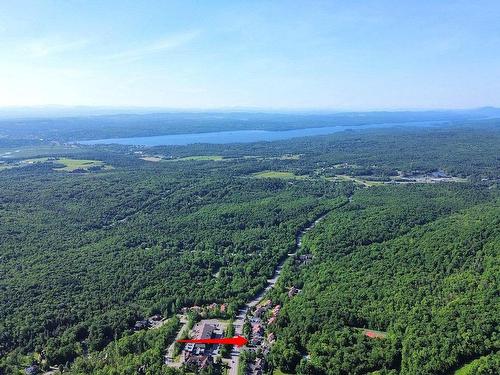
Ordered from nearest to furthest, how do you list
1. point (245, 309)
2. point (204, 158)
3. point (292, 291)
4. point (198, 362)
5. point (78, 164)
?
point (198, 362) → point (245, 309) → point (292, 291) → point (78, 164) → point (204, 158)

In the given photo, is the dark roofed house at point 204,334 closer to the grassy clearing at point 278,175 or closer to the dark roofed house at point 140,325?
the dark roofed house at point 140,325

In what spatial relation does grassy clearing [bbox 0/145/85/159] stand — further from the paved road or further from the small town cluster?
the small town cluster

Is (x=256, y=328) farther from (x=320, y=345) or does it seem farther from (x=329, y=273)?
(x=329, y=273)

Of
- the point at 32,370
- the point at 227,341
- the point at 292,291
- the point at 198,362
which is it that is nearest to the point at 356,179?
the point at 292,291

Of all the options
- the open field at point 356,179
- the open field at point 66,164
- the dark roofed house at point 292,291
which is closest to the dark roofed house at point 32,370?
the dark roofed house at point 292,291

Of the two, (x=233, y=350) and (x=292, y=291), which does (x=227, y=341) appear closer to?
(x=233, y=350)

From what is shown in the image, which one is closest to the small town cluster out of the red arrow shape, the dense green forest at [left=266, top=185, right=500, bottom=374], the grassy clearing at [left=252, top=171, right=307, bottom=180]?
the red arrow shape

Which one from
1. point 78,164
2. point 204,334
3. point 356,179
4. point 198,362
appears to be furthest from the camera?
point 78,164

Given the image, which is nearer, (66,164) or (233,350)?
(233,350)
